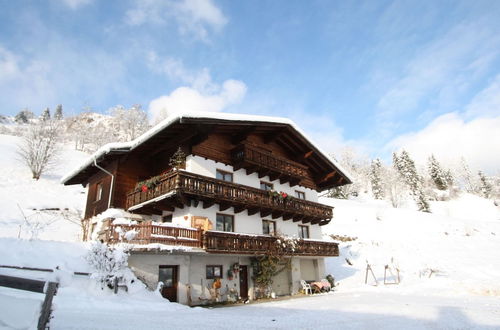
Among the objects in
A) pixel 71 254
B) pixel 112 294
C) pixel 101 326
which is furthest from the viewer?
pixel 71 254

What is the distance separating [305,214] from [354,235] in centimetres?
2188

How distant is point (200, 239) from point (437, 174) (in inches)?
3209

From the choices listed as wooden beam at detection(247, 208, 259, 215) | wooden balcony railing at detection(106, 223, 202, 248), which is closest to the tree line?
wooden beam at detection(247, 208, 259, 215)

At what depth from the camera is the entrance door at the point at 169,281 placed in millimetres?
15425

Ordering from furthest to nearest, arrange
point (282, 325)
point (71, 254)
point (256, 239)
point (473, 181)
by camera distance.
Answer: point (473, 181) → point (256, 239) → point (71, 254) → point (282, 325)

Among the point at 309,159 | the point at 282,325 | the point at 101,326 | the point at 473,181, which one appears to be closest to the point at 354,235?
the point at 309,159

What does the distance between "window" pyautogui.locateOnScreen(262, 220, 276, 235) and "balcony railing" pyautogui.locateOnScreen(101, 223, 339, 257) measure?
6.82ft

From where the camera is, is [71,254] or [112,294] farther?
[71,254]

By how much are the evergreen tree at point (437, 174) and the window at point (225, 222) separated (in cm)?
7705

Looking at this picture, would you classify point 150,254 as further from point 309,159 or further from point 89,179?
point 309,159

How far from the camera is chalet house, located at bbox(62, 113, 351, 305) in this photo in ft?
50.6

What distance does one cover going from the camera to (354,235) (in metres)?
42.7

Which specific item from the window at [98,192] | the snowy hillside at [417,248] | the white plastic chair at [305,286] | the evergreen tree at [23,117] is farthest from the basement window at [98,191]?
the evergreen tree at [23,117]

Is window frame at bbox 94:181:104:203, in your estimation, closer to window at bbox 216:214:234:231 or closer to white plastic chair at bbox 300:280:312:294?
window at bbox 216:214:234:231
